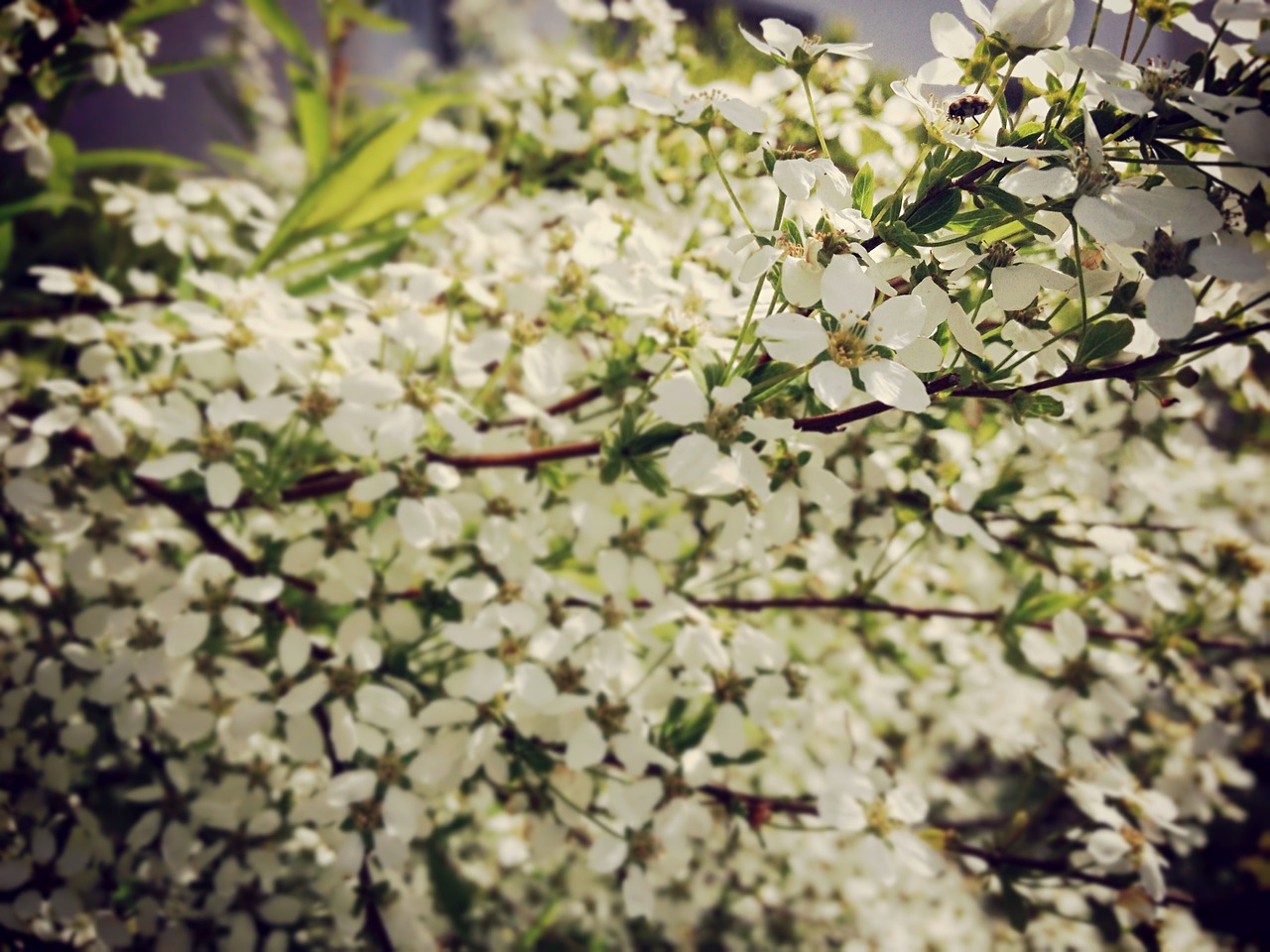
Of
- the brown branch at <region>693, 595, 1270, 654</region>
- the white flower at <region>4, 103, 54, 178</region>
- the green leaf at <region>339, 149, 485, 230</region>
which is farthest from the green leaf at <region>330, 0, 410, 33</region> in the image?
the brown branch at <region>693, 595, 1270, 654</region>

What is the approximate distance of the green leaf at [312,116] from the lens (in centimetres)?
106

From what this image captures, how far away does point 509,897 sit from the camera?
110 centimetres

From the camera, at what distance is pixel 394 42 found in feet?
9.93

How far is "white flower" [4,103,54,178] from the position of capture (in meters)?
0.73

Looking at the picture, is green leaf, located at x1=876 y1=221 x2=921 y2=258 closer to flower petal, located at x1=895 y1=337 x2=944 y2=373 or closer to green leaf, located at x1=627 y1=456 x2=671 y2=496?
flower petal, located at x1=895 y1=337 x2=944 y2=373

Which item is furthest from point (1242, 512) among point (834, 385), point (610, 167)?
point (834, 385)

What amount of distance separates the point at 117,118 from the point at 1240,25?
7.61 feet

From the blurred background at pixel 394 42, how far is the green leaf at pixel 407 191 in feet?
1.32

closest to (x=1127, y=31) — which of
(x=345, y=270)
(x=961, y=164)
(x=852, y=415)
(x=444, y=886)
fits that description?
(x=961, y=164)

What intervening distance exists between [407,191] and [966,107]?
789mm

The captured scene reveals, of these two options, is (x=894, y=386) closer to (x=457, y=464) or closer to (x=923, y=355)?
(x=923, y=355)

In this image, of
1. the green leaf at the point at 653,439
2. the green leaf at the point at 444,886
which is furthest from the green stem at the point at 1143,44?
the green leaf at the point at 444,886

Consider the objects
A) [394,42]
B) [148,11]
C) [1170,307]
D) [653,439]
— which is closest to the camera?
[1170,307]

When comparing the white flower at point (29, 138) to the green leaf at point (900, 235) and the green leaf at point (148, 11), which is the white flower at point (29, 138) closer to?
the green leaf at point (148, 11)
